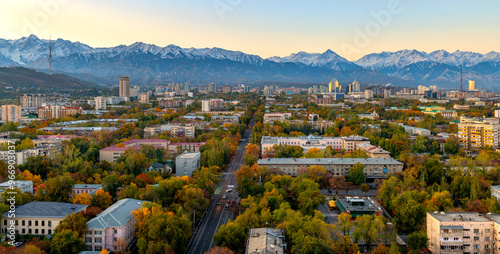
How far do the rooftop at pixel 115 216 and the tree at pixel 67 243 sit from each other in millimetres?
898

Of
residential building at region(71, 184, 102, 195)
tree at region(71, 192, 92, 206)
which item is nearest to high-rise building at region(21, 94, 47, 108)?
residential building at region(71, 184, 102, 195)

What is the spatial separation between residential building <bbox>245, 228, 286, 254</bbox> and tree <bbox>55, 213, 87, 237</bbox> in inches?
201

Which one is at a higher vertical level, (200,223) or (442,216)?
(442,216)

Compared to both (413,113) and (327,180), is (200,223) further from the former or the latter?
(413,113)

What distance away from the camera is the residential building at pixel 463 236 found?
12.6 m

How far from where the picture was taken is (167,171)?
22484mm

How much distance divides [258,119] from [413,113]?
69.7ft

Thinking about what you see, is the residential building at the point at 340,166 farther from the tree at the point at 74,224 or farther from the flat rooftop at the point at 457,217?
the tree at the point at 74,224

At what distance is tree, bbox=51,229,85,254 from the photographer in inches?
472

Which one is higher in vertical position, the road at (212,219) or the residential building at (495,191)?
the residential building at (495,191)

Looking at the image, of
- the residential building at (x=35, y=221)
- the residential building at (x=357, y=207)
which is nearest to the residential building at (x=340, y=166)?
the residential building at (x=357, y=207)

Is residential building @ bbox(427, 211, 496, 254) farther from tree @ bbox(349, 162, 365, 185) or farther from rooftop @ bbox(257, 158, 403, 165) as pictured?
rooftop @ bbox(257, 158, 403, 165)

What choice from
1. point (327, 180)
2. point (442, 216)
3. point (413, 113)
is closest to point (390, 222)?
point (442, 216)

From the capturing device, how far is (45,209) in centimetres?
1439
